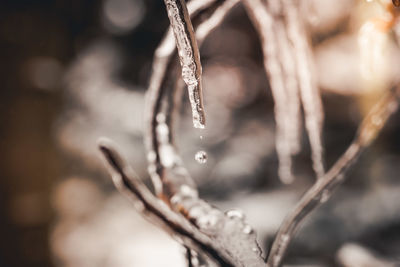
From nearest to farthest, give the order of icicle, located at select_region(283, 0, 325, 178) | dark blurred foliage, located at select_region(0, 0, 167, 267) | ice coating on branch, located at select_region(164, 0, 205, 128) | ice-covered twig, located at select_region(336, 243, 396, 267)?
1. ice coating on branch, located at select_region(164, 0, 205, 128)
2. icicle, located at select_region(283, 0, 325, 178)
3. ice-covered twig, located at select_region(336, 243, 396, 267)
4. dark blurred foliage, located at select_region(0, 0, 167, 267)

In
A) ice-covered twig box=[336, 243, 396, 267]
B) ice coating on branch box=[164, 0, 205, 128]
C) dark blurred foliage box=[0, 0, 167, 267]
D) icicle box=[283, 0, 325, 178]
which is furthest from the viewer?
dark blurred foliage box=[0, 0, 167, 267]

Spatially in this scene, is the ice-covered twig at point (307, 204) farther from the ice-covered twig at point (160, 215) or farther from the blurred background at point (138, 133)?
the blurred background at point (138, 133)

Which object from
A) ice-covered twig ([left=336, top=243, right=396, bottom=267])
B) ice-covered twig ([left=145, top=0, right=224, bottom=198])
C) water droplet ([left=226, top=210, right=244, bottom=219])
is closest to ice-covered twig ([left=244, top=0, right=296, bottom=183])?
ice-covered twig ([left=145, top=0, right=224, bottom=198])

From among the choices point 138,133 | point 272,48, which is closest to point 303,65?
point 272,48

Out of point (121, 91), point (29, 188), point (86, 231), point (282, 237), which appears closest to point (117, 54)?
point (121, 91)

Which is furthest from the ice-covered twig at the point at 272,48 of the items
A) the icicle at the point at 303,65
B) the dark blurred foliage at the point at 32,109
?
the dark blurred foliage at the point at 32,109

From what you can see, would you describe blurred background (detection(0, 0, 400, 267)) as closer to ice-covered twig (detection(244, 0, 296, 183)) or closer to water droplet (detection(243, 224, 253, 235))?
ice-covered twig (detection(244, 0, 296, 183))

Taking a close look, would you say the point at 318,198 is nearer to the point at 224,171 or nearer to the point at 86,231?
the point at 224,171
